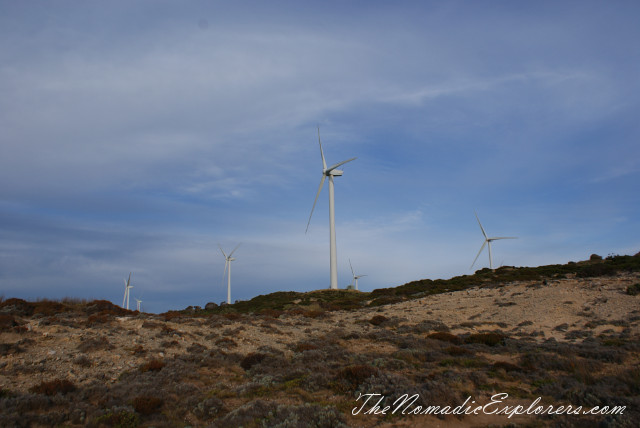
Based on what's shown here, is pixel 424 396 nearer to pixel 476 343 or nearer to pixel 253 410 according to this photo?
pixel 253 410

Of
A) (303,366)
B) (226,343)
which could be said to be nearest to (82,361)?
(226,343)

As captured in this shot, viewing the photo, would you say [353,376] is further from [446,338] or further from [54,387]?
[54,387]

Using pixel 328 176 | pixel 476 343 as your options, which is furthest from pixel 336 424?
pixel 328 176

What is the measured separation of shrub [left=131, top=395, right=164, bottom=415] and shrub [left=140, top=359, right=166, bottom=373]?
14.1ft

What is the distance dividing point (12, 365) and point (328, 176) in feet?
201

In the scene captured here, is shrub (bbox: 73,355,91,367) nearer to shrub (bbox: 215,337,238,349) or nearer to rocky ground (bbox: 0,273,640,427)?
rocky ground (bbox: 0,273,640,427)

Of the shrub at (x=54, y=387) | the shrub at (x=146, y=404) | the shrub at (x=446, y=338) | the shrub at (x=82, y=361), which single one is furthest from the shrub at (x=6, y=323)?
the shrub at (x=446, y=338)

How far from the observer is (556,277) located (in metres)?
42.0

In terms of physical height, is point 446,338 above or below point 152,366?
below

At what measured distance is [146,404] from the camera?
509 inches

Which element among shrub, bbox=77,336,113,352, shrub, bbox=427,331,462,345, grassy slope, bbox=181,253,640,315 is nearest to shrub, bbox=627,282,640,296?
grassy slope, bbox=181,253,640,315

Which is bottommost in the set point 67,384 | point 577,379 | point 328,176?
point 577,379

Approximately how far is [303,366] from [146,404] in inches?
270

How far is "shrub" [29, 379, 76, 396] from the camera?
45.5ft
